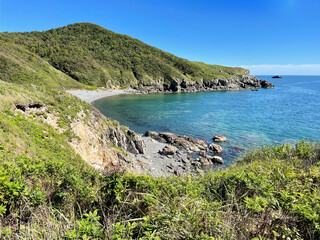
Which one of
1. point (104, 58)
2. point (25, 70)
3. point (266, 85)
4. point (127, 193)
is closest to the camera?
point (127, 193)

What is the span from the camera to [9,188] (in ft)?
11.8

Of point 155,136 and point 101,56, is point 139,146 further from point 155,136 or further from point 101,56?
point 101,56

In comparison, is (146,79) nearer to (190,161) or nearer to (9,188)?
(190,161)

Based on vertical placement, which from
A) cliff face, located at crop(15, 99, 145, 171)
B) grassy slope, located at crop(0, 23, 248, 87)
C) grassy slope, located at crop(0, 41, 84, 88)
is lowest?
cliff face, located at crop(15, 99, 145, 171)

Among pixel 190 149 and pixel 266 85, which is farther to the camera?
pixel 266 85

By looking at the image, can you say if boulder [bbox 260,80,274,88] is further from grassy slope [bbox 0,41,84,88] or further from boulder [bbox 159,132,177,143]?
boulder [bbox 159,132,177,143]

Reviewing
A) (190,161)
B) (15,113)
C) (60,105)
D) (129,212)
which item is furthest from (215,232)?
(190,161)

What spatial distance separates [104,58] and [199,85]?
6948 centimetres

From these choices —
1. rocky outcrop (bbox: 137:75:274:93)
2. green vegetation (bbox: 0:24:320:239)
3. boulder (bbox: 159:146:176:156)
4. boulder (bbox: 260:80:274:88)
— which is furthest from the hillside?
green vegetation (bbox: 0:24:320:239)

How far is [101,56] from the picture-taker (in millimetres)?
116125

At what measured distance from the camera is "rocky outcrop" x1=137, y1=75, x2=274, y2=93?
108500 millimetres

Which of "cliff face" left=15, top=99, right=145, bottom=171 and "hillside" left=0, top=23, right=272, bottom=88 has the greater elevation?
"hillside" left=0, top=23, right=272, bottom=88

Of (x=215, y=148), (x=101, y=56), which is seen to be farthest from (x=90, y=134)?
(x=101, y=56)

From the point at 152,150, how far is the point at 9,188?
2229 cm
